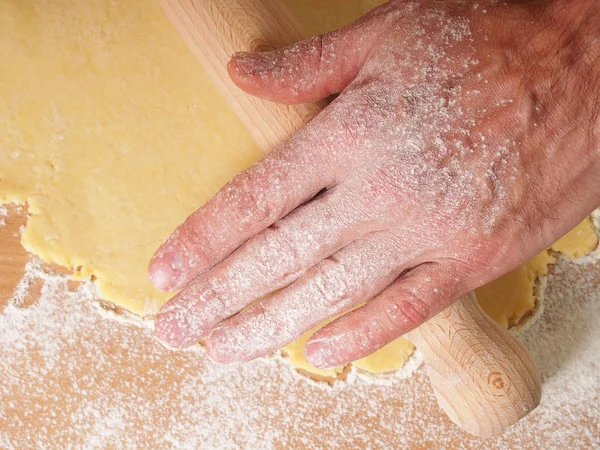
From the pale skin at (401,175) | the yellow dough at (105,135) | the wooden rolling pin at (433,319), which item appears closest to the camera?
the pale skin at (401,175)

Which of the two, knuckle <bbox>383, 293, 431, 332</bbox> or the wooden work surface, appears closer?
knuckle <bbox>383, 293, 431, 332</bbox>

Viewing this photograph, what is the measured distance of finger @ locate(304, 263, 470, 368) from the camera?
116 cm

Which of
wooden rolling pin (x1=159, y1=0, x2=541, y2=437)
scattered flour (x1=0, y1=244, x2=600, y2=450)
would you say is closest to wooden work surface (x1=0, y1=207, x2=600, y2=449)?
scattered flour (x1=0, y1=244, x2=600, y2=450)

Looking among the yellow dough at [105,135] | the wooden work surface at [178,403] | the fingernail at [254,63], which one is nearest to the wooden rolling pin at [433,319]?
the fingernail at [254,63]

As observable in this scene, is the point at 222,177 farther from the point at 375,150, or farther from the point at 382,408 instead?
the point at 382,408

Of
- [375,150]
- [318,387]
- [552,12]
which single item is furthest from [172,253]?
[552,12]

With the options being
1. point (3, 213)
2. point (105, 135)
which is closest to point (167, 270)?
point (105, 135)

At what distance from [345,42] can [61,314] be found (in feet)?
3.26

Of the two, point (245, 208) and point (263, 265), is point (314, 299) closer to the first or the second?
point (263, 265)

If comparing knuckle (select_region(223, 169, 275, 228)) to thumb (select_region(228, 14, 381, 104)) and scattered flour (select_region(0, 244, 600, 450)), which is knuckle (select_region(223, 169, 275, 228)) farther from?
scattered flour (select_region(0, 244, 600, 450))

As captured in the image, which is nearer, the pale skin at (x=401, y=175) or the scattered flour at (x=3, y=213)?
the pale skin at (x=401, y=175)

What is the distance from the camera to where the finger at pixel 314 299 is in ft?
3.82

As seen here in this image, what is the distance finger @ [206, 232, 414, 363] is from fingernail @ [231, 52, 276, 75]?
1.32 feet

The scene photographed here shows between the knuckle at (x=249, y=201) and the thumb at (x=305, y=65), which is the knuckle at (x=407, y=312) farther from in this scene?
the thumb at (x=305, y=65)
